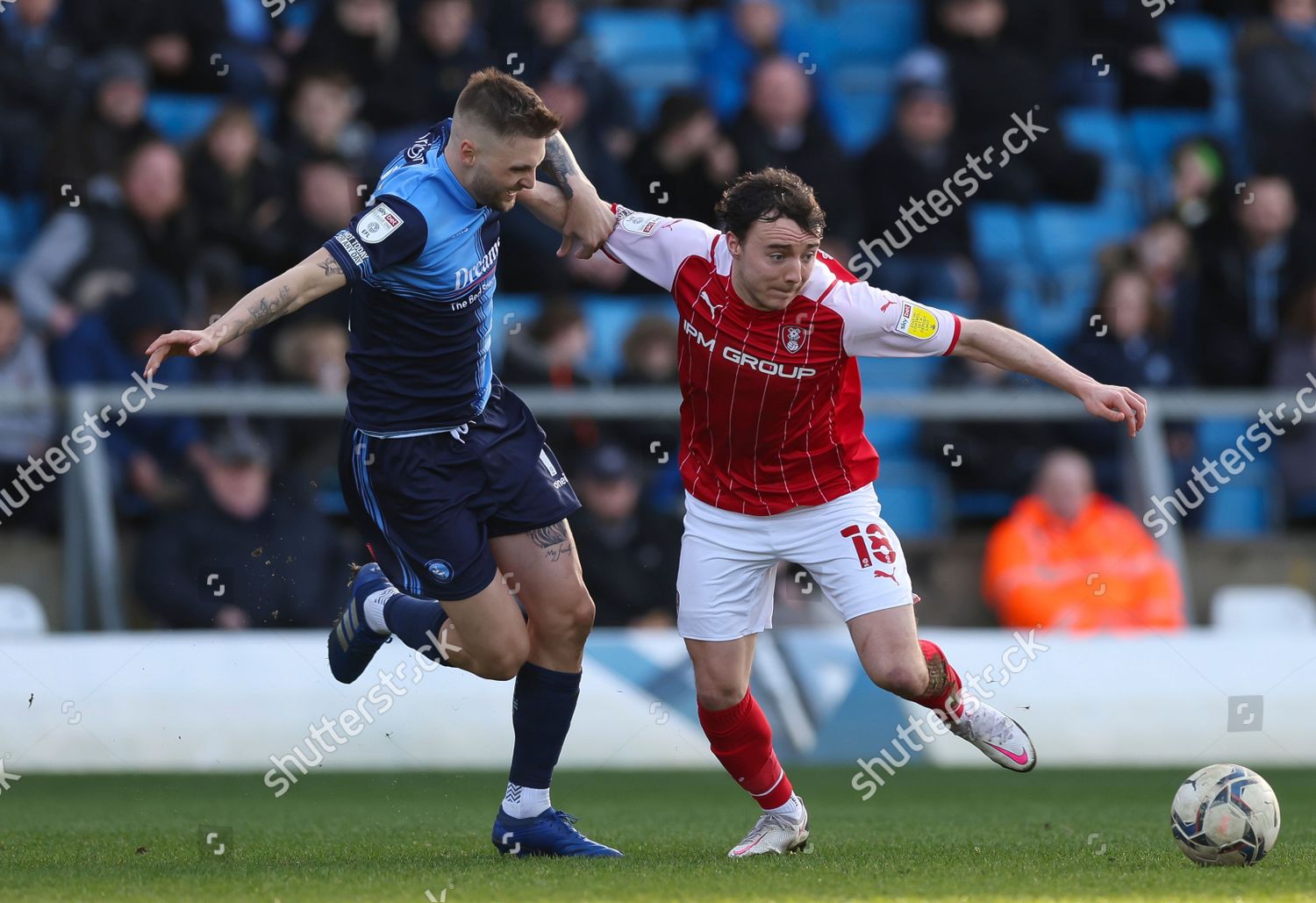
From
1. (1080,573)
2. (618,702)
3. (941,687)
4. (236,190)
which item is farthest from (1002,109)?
(941,687)

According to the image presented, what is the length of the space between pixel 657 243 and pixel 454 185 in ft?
2.57

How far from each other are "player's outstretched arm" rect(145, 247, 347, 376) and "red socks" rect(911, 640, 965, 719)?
232cm

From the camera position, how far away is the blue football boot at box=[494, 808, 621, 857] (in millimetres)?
6039

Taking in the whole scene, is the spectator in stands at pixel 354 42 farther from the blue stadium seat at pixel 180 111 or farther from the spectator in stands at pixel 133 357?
the spectator in stands at pixel 133 357

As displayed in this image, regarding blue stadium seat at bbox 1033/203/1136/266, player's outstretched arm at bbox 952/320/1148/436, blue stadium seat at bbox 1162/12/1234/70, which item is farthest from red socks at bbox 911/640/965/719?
blue stadium seat at bbox 1162/12/1234/70

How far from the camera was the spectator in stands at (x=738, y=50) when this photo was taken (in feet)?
40.2

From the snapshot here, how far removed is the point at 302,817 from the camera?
7.22 metres

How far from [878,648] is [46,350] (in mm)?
5622

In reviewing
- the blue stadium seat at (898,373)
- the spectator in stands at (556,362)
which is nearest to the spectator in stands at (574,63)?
the spectator in stands at (556,362)

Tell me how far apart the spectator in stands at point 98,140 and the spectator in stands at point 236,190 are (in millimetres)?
371

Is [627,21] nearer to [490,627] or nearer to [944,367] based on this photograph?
[944,367]

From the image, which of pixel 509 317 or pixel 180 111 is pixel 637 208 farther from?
pixel 180 111

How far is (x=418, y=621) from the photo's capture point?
6629 millimetres

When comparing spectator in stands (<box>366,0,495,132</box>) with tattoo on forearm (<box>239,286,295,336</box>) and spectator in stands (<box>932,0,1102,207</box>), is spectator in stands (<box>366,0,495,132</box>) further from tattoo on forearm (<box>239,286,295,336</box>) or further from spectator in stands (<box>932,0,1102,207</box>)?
tattoo on forearm (<box>239,286,295,336</box>)
